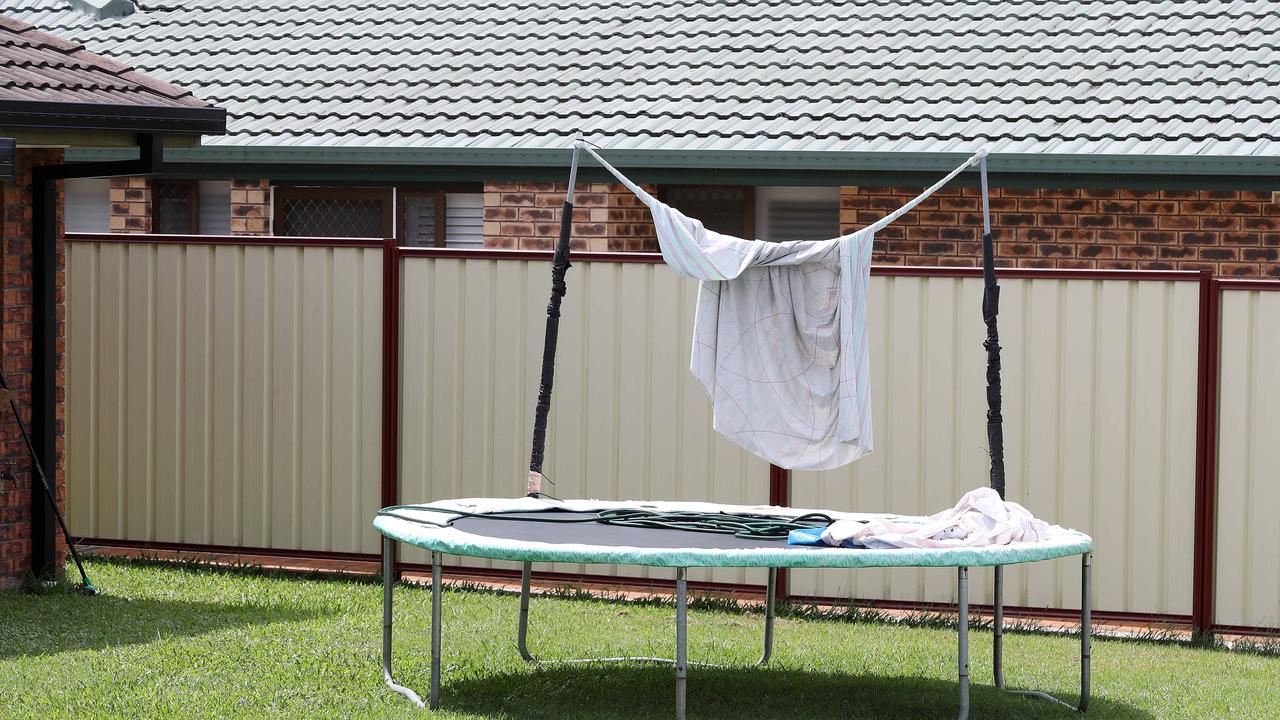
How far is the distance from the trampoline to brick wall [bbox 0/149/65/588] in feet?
8.01

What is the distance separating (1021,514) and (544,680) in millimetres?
1889

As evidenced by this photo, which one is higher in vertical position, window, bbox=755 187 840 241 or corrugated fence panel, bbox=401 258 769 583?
window, bbox=755 187 840 241

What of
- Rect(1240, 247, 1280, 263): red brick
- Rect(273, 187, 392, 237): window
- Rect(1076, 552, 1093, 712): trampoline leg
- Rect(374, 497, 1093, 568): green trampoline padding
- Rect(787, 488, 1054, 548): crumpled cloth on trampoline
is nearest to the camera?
Rect(374, 497, 1093, 568): green trampoline padding

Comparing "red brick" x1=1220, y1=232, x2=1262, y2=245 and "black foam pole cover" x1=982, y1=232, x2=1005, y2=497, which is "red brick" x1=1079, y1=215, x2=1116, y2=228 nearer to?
"red brick" x1=1220, y1=232, x2=1262, y2=245

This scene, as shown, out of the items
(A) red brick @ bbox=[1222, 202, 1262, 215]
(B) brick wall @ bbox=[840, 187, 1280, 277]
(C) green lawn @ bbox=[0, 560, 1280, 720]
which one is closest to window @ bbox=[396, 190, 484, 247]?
(B) brick wall @ bbox=[840, 187, 1280, 277]

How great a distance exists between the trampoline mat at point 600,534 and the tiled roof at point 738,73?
14.2ft

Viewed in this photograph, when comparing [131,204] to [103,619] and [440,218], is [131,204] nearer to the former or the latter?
[440,218]

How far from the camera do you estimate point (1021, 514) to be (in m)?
6.59

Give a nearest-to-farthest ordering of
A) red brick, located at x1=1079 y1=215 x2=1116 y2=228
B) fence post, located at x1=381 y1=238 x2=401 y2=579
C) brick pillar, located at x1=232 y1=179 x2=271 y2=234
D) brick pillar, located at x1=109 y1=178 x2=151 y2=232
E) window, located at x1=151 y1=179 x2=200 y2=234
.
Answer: fence post, located at x1=381 y1=238 x2=401 y2=579, red brick, located at x1=1079 y1=215 x2=1116 y2=228, brick pillar, located at x1=232 y1=179 x2=271 y2=234, brick pillar, located at x1=109 y1=178 x2=151 y2=232, window, located at x1=151 y1=179 x2=200 y2=234

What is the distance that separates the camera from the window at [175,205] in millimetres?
12625

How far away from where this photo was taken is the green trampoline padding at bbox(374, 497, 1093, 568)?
606cm

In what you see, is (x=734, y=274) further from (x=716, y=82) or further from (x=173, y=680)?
(x=716, y=82)

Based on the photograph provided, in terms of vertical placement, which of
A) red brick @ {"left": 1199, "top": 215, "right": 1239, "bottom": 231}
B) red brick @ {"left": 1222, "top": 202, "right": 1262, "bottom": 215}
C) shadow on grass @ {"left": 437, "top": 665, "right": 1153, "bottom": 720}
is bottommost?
shadow on grass @ {"left": 437, "top": 665, "right": 1153, "bottom": 720}

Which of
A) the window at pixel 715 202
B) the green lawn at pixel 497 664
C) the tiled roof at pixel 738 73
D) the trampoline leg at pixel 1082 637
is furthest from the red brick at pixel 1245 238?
the trampoline leg at pixel 1082 637
